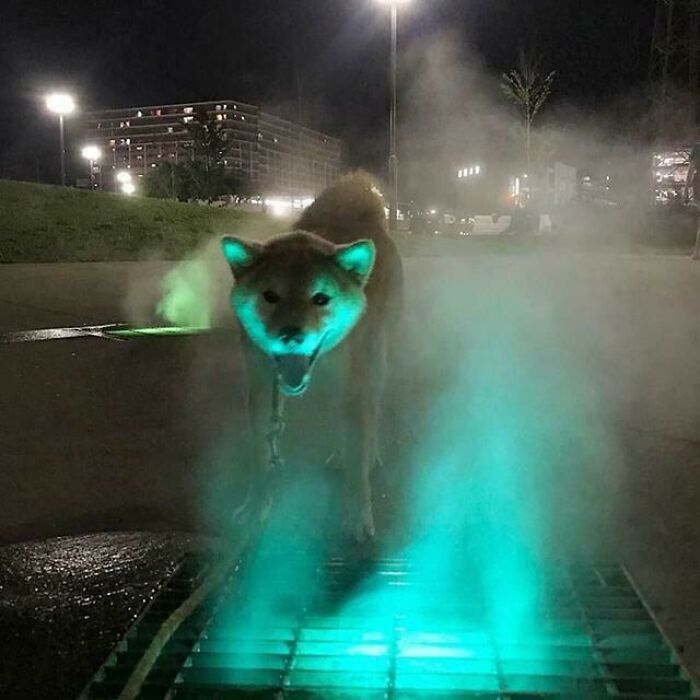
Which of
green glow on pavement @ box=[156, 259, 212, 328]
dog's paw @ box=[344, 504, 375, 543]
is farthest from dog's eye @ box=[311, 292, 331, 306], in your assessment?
green glow on pavement @ box=[156, 259, 212, 328]

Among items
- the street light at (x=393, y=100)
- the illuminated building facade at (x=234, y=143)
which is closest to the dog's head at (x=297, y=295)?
the street light at (x=393, y=100)

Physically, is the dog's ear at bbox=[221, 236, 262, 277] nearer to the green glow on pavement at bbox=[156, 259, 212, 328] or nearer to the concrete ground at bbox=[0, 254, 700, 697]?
the concrete ground at bbox=[0, 254, 700, 697]

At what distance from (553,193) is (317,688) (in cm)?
5437

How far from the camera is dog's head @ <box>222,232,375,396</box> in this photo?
12.9 feet

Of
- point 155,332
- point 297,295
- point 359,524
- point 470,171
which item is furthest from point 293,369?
point 470,171

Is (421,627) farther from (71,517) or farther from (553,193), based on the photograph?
(553,193)

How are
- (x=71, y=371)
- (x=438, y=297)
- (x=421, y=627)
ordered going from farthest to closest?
(x=438, y=297) → (x=71, y=371) → (x=421, y=627)

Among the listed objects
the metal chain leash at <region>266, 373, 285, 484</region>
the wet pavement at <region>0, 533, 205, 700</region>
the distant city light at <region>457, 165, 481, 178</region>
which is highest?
the distant city light at <region>457, 165, 481, 178</region>

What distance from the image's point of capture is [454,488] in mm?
5137

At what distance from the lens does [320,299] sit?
13.3ft

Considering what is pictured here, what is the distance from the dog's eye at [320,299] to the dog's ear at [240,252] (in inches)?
14.6

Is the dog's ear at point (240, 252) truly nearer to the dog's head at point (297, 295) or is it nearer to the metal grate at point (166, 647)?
the dog's head at point (297, 295)

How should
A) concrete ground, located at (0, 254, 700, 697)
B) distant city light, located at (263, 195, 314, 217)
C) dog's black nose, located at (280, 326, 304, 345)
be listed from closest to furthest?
dog's black nose, located at (280, 326, 304, 345) < concrete ground, located at (0, 254, 700, 697) < distant city light, located at (263, 195, 314, 217)

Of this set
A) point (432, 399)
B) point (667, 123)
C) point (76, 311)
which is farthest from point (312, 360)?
point (667, 123)
